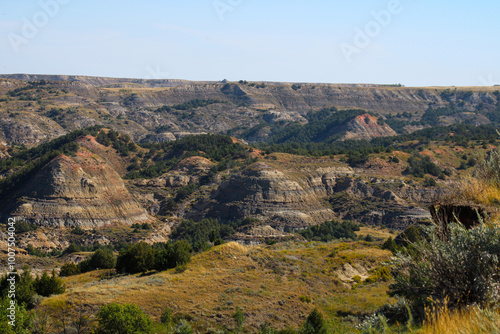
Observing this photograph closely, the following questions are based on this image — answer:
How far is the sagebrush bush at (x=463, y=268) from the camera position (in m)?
10.3

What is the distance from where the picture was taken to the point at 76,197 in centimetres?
9056

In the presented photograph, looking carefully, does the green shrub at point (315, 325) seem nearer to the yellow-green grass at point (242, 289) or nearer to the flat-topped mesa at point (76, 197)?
the yellow-green grass at point (242, 289)

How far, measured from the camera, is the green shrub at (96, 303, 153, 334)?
23.8m

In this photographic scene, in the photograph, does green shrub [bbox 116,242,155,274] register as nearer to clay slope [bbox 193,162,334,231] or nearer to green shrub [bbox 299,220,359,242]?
green shrub [bbox 299,220,359,242]

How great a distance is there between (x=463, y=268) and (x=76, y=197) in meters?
89.2

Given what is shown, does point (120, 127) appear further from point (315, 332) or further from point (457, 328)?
point (457, 328)

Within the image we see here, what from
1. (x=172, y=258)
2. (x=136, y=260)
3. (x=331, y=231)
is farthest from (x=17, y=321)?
(x=331, y=231)

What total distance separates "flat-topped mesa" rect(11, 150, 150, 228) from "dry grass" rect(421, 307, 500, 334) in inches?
3370

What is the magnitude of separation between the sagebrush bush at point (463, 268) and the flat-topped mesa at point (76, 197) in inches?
3316

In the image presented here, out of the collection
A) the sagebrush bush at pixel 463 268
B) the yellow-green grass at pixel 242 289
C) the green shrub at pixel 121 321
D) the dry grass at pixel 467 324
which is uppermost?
the sagebrush bush at pixel 463 268

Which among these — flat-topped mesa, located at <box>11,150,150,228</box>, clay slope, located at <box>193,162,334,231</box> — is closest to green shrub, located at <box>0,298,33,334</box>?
flat-topped mesa, located at <box>11,150,150,228</box>

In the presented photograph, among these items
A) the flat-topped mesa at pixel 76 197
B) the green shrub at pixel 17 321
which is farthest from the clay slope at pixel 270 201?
the green shrub at pixel 17 321

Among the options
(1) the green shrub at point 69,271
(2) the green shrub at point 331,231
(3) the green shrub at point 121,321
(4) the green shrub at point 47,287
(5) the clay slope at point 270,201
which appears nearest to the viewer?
(3) the green shrub at point 121,321

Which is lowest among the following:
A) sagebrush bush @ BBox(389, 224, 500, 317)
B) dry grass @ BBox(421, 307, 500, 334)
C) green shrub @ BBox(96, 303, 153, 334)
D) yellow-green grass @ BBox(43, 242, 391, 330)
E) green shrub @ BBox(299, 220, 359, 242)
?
green shrub @ BBox(299, 220, 359, 242)
